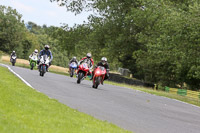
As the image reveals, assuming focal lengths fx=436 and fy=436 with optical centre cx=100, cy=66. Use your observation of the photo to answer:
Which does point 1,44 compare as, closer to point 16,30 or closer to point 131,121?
point 16,30

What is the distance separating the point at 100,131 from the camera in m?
7.32

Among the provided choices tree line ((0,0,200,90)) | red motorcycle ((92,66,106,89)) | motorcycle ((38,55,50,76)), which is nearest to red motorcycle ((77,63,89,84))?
red motorcycle ((92,66,106,89))

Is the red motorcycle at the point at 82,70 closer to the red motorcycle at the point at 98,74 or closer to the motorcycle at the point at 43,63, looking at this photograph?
the red motorcycle at the point at 98,74

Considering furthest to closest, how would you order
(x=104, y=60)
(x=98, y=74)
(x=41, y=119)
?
(x=104, y=60), (x=98, y=74), (x=41, y=119)

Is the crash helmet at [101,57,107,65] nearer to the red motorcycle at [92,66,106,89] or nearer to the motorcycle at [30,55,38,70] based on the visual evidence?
the red motorcycle at [92,66,106,89]

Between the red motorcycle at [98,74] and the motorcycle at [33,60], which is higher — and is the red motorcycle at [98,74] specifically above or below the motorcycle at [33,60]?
below

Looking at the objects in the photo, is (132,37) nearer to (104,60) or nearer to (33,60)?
(33,60)

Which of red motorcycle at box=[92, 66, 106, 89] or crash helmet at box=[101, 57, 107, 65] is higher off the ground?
crash helmet at box=[101, 57, 107, 65]

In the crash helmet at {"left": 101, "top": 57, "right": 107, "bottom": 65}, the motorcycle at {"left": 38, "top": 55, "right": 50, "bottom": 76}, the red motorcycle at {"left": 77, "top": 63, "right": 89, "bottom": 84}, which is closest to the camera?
the crash helmet at {"left": 101, "top": 57, "right": 107, "bottom": 65}

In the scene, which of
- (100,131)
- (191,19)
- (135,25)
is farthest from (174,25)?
(100,131)

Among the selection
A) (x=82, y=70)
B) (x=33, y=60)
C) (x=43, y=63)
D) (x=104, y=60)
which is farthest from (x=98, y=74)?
(x=33, y=60)

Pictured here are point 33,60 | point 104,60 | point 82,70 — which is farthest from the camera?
point 33,60

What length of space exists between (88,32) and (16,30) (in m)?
64.4

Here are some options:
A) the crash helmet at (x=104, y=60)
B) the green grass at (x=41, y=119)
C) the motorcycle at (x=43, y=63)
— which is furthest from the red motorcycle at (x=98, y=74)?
the green grass at (x=41, y=119)
